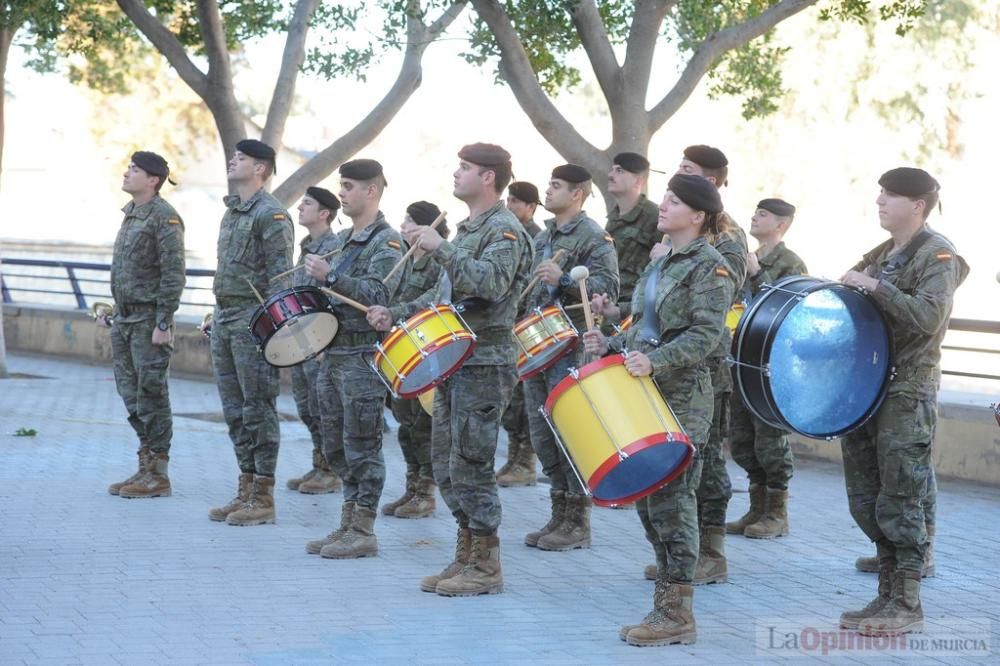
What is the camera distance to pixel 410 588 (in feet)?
21.6

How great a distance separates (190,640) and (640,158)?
4030 mm

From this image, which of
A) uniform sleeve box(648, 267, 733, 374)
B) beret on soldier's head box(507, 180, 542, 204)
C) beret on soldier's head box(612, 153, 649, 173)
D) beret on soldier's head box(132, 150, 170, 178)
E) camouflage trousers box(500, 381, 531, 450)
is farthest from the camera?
camouflage trousers box(500, 381, 531, 450)

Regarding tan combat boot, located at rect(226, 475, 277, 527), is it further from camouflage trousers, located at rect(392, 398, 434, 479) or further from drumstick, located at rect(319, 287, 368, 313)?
drumstick, located at rect(319, 287, 368, 313)

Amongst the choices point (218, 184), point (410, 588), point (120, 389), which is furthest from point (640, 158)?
point (218, 184)

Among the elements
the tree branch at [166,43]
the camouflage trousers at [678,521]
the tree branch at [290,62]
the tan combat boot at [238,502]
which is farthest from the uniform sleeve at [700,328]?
the tree branch at [166,43]

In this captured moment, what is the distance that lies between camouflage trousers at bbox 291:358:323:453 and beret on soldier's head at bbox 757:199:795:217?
2945 mm

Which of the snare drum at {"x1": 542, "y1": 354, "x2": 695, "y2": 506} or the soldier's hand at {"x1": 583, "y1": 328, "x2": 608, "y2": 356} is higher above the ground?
the soldier's hand at {"x1": 583, "y1": 328, "x2": 608, "y2": 356}

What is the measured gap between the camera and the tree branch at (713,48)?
10555mm

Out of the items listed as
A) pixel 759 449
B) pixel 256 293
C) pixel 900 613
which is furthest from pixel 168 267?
pixel 900 613

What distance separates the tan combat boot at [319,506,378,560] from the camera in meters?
7.16

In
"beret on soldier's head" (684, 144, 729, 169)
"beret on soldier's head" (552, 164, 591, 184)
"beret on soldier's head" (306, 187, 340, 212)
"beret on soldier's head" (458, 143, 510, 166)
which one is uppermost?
"beret on soldier's head" (684, 144, 729, 169)

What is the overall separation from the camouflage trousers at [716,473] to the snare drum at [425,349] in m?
1.36

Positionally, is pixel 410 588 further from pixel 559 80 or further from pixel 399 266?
pixel 559 80

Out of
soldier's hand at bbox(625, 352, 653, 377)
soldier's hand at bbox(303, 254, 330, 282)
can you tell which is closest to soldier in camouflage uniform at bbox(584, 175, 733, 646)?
soldier's hand at bbox(625, 352, 653, 377)
